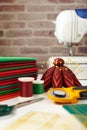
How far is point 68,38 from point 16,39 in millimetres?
840

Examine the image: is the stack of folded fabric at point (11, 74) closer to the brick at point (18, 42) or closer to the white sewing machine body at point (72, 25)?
the white sewing machine body at point (72, 25)

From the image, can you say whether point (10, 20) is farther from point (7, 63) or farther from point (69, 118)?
point (69, 118)

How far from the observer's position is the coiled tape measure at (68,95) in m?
0.96

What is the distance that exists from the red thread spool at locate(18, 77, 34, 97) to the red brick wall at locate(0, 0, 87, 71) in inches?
56.0

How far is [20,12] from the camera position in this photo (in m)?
2.42

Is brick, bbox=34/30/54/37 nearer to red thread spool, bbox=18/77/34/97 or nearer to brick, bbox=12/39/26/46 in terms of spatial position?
brick, bbox=12/39/26/46

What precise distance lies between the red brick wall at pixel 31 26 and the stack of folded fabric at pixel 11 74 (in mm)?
1289

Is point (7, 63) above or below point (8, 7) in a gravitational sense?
below

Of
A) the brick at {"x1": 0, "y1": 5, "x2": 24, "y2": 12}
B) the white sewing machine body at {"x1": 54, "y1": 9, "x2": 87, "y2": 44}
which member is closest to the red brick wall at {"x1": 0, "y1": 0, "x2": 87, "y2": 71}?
the brick at {"x1": 0, "y1": 5, "x2": 24, "y2": 12}

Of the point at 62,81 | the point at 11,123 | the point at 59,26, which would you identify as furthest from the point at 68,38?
the point at 11,123

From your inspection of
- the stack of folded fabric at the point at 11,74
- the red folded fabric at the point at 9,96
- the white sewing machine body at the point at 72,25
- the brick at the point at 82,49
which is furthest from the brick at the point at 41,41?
the red folded fabric at the point at 9,96

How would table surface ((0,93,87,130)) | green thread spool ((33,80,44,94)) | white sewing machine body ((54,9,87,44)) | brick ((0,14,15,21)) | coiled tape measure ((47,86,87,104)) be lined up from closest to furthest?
table surface ((0,93,87,130))
coiled tape measure ((47,86,87,104))
green thread spool ((33,80,44,94))
white sewing machine body ((54,9,87,44))
brick ((0,14,15,21))

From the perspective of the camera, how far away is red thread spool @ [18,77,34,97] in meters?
1.04

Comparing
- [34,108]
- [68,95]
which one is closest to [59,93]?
[68,95]
